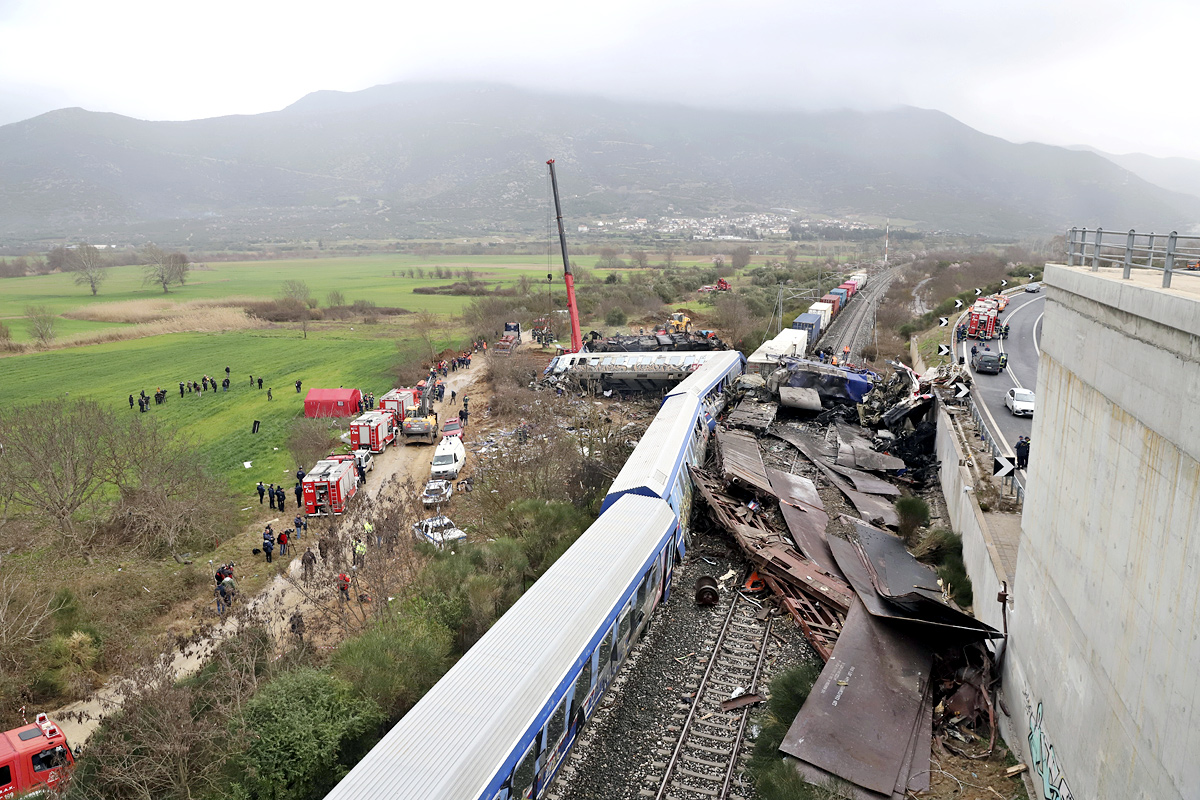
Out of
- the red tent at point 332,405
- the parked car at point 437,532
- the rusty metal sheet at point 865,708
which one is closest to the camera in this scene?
the rusty metal sheet at point 865,708

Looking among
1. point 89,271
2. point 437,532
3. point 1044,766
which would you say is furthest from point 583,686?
point 89,271

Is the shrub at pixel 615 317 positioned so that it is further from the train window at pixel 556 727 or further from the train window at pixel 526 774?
the train window at pixel 526 774

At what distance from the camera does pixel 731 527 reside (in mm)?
17812

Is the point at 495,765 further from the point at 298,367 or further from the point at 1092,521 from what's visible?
the point at 298,367

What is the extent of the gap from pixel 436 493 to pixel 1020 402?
71.2ft

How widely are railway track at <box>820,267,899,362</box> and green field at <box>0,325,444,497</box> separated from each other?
30.3 meters

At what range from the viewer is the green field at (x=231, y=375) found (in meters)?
33.5

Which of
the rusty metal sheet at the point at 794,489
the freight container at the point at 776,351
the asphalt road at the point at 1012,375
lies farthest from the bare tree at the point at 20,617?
the freight container at the point at 776,351

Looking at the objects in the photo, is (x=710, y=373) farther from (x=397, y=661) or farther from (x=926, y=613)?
(x=397, y=661)

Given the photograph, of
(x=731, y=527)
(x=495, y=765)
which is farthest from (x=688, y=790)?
(x=731, y=527)

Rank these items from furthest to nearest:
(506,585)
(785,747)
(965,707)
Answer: (506,585), (965,707), (785,747)

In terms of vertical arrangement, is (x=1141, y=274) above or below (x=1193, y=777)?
above

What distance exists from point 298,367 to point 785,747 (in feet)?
159

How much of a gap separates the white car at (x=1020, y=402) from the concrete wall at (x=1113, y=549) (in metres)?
17.5
